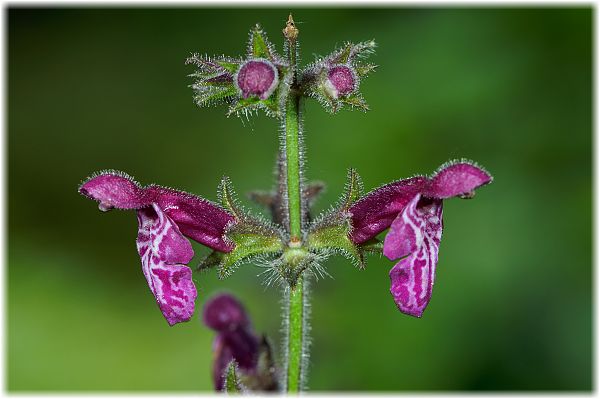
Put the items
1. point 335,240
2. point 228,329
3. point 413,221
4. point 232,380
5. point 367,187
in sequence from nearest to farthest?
point 413,221 < point 335,240 < point 232,380 < point 228,329 < point 367,187

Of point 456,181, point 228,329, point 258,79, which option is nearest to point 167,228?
point 258,79

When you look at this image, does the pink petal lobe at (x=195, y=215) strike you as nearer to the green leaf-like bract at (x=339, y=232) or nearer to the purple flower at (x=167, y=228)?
the purple flower at (x=167, y=228)

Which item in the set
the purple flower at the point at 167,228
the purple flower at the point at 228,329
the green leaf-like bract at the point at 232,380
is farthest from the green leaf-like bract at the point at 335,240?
the purple flower at the point at 228,329

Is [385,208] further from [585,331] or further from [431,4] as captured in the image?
[431,4]

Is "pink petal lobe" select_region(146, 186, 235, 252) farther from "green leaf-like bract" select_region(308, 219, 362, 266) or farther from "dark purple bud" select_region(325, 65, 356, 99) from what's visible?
"dark purple bud" select_region(325, 65, 356, 99)

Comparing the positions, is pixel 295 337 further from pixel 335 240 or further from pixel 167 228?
pixel 167 228

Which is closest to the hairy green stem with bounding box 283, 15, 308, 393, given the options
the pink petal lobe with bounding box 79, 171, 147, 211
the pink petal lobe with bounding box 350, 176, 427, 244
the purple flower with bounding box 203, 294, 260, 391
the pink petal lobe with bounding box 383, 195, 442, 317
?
the pink petal lobe with bounding box 350, 176, 427, 244

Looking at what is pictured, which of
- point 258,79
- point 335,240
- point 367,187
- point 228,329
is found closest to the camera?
point 258,79
